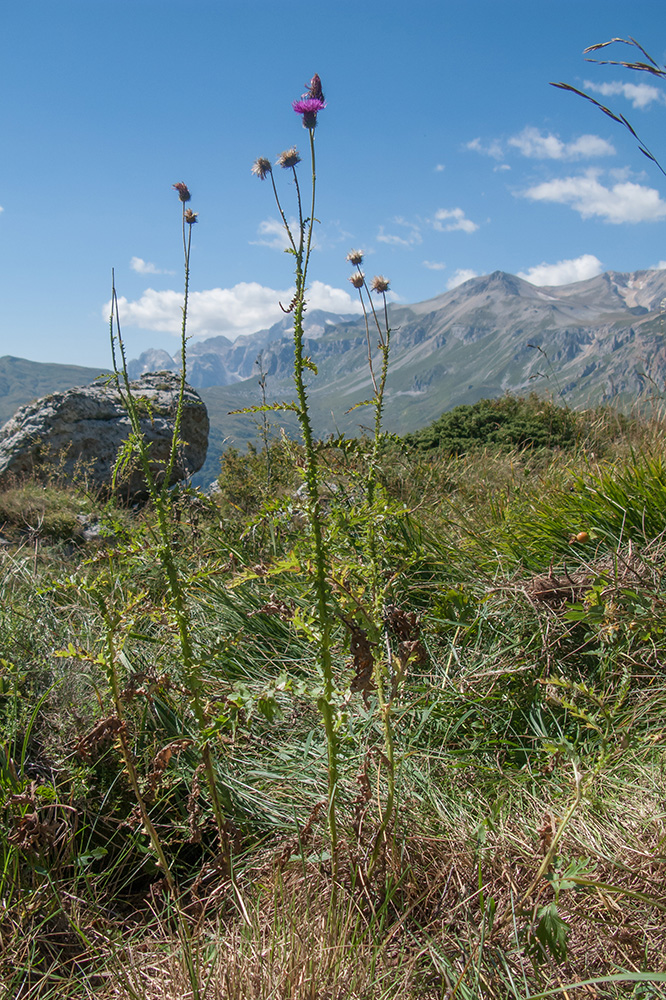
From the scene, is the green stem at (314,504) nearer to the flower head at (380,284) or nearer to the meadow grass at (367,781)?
the meadow grass at (367,781)

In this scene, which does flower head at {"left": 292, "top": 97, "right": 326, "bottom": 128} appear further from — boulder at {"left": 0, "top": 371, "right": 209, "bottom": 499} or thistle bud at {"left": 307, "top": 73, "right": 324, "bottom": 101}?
boulder at {"left": 0, "top": 371, "right": 209, "bottom": 499}

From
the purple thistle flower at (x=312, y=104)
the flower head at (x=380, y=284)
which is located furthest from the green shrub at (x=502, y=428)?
the purple thistle flower at (x=312, y=104)

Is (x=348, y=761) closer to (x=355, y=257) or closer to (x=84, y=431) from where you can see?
(x=355, y=257)

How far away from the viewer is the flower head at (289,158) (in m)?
1.90

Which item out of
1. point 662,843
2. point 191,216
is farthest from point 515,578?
point 191,216

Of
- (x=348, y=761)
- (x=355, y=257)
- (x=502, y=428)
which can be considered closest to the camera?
(x=348, y=761)

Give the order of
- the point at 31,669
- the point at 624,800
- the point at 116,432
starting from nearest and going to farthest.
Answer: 1. the point at 624,800
2. the point at 31,669
3. the point at 116,432

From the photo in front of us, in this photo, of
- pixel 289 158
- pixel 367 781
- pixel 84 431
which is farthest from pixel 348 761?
pixel 84 431

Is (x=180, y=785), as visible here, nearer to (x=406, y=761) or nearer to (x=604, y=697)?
(x=406, y=761)

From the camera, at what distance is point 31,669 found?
8.54ft

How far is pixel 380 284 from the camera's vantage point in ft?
12.7

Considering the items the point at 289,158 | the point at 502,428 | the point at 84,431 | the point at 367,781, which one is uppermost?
the point at 289,158

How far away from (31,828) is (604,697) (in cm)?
208

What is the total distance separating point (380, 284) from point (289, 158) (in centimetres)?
202
